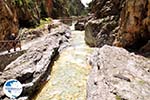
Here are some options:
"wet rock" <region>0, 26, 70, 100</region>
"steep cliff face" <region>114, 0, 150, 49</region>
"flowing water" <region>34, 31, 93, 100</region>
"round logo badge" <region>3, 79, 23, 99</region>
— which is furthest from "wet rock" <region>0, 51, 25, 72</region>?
"round logo badge" <region>3, 79, 23, 99</region>

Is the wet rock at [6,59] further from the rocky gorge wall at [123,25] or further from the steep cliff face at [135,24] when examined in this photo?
the steep cliff face at [135,24]

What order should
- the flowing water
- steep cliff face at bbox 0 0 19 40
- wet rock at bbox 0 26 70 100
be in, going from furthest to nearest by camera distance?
steep cliff face at bbox 0 0 19 40 → wet rock at bbox 0 26 70 100 → the flowing water

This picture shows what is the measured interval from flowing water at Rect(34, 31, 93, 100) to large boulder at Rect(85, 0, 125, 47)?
13.7 feet

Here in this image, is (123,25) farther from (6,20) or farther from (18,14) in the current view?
(18,14)

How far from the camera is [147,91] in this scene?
13.1 meters

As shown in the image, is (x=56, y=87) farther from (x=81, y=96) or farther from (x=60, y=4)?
(x=60, y=4)

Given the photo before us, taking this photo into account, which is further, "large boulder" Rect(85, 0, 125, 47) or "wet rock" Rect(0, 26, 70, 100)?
"large boulder" Rect(85, 0, 125, 47)

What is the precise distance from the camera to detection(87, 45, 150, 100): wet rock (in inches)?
490

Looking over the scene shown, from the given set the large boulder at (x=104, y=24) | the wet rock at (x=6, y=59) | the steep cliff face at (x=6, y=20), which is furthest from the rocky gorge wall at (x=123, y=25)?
the steep cliff face at (x=6, y=20)

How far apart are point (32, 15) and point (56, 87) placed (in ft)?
91.9

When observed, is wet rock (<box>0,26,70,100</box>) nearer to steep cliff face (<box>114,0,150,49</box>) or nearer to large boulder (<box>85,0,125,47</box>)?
steep cliff face (<box>114,0,150,49</box>)

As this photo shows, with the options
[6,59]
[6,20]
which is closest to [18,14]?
[6,20]

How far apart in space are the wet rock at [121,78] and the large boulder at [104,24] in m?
8.28

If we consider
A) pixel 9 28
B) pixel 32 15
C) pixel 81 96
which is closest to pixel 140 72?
pixel 81 96
